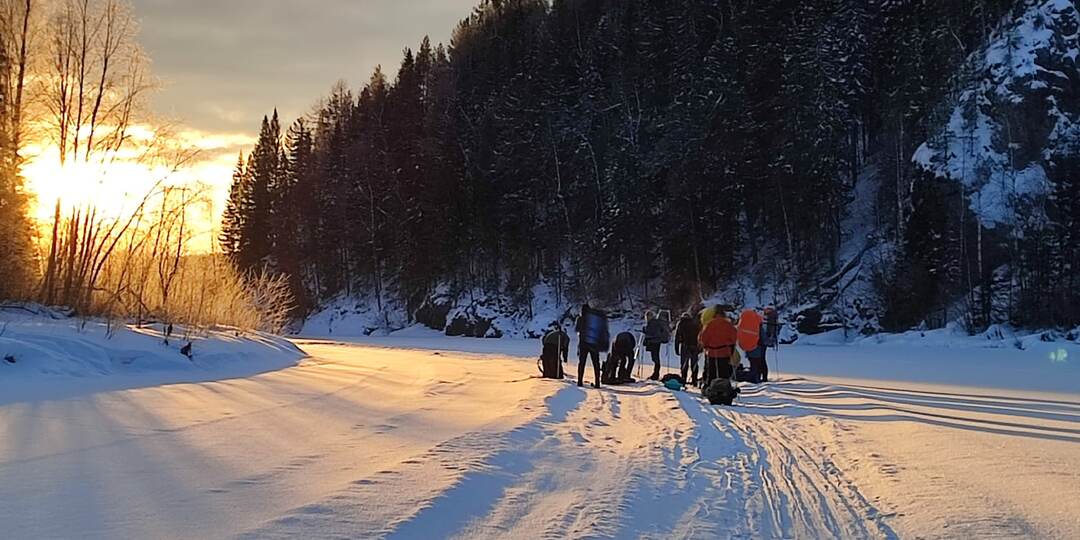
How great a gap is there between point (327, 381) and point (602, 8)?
173 feet

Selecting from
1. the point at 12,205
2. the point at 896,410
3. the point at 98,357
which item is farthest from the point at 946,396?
the point at 12,205

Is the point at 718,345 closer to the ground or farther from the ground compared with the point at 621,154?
closer to the ground

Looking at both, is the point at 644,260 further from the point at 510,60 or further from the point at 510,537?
the point at 510,537

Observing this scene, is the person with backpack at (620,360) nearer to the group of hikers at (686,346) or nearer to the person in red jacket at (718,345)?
the group of hikers at (686,346)

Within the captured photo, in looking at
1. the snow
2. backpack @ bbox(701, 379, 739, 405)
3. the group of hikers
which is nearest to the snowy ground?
backpack @ bbox(701, 379, 739, 405)

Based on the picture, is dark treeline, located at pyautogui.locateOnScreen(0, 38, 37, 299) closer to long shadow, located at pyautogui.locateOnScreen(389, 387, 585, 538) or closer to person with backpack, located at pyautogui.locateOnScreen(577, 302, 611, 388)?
person with backpack, located at pyautogui.locateOnScreen(577, 302, 611, 388)

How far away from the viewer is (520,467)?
17.8 feet

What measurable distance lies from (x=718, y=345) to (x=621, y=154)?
110 ft

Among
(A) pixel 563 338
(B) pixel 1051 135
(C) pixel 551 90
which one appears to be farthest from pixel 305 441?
(C) pixel 551 90

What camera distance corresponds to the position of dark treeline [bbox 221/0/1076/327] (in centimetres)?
3625

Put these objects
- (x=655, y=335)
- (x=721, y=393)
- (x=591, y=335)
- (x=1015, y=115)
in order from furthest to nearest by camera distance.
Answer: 1. (x=1015, y=115)
2. (x=655, y=335)
3. (x=591, y=335)
4. (x=721, y=393)

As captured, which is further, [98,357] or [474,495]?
[98,357]

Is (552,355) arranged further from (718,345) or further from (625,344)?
(718,345)

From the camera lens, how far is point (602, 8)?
57.8 m
